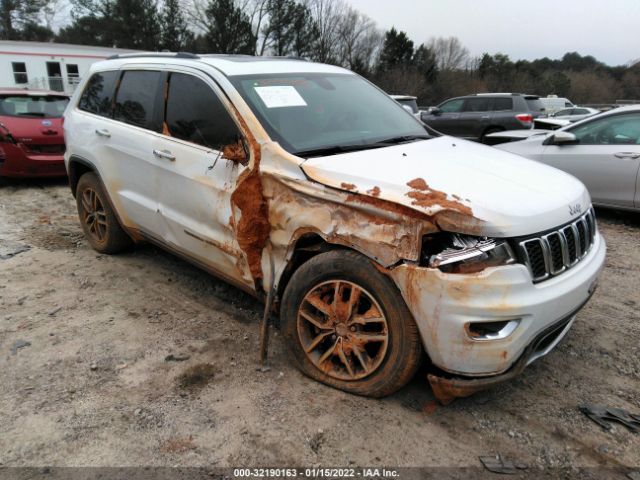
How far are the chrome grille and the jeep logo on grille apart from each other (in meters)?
0.04

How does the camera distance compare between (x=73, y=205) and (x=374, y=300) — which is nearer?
(x=374, y=300)

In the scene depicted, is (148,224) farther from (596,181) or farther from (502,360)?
(596,181)

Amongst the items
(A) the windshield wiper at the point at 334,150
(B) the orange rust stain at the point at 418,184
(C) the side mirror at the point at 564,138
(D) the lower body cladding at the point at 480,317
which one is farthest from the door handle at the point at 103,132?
(C) the side mirror at the point at 564,138

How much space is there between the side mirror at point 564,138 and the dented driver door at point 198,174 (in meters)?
4.84

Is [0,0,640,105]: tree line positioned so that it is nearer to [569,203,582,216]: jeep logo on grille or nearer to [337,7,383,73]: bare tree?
[337,7,383,73]: bare tree

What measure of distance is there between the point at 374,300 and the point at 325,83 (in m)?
1.93

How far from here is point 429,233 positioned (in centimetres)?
231

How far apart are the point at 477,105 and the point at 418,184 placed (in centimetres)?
1212

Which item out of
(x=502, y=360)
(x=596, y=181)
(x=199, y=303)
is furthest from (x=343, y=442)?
(x=596, y=181)

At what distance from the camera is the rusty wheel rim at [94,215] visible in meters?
4.73

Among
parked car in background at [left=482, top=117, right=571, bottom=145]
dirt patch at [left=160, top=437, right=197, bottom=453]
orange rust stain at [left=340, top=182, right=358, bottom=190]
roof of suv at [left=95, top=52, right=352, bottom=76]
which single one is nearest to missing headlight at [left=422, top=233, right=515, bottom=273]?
orange rust stain at [left=340, top=182, right=358, bottom=190]

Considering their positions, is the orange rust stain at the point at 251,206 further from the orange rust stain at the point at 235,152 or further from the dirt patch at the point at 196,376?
the dirt patch at the point at 196,376

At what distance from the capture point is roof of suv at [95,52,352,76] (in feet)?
11.1

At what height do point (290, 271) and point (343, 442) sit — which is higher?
point (290, 271)
